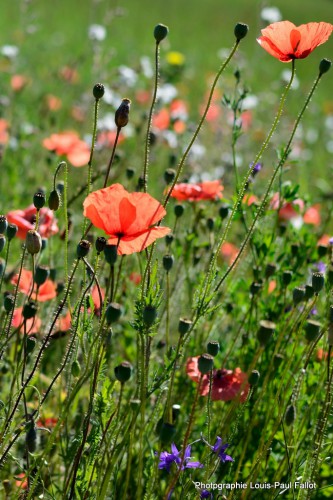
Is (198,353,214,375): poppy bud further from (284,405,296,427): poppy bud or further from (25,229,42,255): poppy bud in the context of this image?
(25,229,42,255): poppy bud

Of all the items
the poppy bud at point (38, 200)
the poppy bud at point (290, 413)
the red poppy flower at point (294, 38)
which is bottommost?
the poppy bud at point (290, 413)

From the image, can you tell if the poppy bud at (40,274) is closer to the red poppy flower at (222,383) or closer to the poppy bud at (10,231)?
the poppy bud at (10,231)

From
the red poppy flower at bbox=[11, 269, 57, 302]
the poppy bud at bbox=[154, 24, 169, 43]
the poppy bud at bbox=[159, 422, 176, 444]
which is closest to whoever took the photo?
the poppy bud at bbox=[159, 422, 176, 444]

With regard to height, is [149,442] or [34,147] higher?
[34,147]

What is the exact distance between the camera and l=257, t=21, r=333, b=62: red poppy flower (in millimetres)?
1316

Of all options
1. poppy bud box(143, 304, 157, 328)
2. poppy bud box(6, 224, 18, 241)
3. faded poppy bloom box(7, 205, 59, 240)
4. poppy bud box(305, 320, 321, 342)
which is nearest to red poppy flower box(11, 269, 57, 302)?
faded poppy bloom box(7, 205, 59, 240)

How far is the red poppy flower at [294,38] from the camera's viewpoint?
4.32 ft

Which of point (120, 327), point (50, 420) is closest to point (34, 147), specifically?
point (120, 327)

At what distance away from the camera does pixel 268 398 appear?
1.82 meters

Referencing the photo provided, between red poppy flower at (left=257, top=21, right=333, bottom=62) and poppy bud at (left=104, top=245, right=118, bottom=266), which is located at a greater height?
red poppy flower at (left=257, top=21, right=333, bottom=62)

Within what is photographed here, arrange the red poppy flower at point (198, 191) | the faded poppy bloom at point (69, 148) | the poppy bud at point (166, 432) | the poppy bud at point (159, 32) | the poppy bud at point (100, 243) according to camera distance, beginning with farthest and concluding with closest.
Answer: the faded poppy bloom at point (69, 148) → the red poppy flower at point (198, 191) → the poppy bud at point (159, 32) → the poppy bud at point (100, 243) → the poppy bud at point (166, 432)

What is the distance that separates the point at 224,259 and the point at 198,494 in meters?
2.01

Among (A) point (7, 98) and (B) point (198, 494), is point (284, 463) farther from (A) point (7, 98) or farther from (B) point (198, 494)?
(A) point (7, 98)

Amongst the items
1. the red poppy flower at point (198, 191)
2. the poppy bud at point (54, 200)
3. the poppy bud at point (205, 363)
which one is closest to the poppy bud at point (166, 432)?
the poppy bud at point (205, 363)
